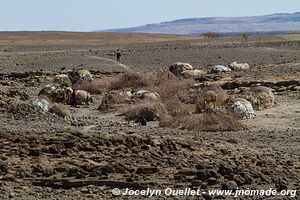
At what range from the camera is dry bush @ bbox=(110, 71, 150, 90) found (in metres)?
26.5

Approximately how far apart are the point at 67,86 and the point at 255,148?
38.2 feet

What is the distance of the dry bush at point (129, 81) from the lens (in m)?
26.5

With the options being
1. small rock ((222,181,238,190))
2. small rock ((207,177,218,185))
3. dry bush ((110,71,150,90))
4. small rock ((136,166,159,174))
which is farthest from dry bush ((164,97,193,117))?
dry bush ((110,71,150,90))

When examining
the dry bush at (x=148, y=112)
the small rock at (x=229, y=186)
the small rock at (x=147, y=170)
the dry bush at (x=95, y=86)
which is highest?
the small rock at (x=147, y=170)

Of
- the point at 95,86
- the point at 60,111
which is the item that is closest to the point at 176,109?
the point at 60,111

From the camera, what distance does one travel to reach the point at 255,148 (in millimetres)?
12258

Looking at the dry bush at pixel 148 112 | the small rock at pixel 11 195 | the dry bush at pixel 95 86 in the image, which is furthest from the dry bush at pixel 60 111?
the dry bush at pixel 95 86

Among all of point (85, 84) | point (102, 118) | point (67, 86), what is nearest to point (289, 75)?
point (85, 84)

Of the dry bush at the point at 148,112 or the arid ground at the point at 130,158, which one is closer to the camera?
the arid ground at the point at 130,158

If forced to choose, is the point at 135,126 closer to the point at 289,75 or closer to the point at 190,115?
the point at 190,115

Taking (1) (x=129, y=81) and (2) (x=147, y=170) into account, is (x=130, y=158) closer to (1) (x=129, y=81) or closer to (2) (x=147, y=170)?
(2) (x=147, y=170)

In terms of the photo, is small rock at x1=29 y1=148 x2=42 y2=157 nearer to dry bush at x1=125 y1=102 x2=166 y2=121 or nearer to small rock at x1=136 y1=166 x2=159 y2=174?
small rock at x1=136 y1=166 x2=159 y2=174

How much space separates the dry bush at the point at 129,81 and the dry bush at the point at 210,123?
10.9m

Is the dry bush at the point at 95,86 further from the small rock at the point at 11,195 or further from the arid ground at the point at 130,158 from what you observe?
the small rock at the point at 11,195
